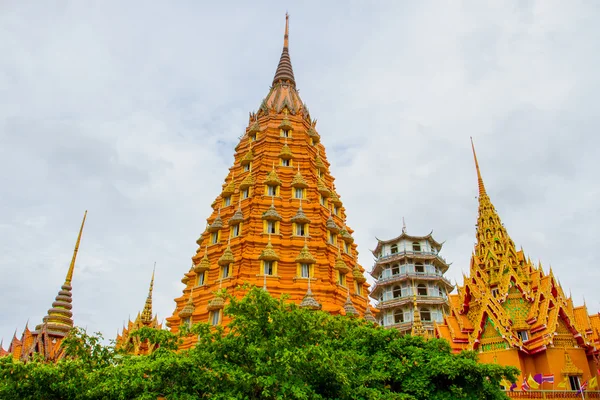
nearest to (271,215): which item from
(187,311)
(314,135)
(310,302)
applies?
(310,302)

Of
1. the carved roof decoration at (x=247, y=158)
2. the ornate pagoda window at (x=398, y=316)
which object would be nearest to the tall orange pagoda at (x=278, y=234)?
the carved roof decoration at (x=247, y=158)

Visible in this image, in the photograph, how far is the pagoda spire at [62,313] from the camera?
2773cm

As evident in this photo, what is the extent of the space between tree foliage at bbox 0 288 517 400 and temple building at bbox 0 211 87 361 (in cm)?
1287

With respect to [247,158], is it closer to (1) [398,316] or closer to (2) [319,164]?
(2) [319,164]

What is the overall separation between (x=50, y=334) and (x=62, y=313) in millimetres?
1743

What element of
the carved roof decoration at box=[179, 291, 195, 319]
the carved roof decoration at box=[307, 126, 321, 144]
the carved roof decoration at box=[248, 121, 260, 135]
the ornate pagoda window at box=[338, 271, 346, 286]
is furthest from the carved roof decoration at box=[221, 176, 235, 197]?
the ornate pagoda window at box=[338, 271, 346, 286]

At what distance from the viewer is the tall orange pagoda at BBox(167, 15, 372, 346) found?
26.5 metres

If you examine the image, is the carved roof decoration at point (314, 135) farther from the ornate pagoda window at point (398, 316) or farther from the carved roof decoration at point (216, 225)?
the ornate pagoda window at point (398, 316)

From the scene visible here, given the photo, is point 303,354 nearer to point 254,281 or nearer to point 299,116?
point 254,281

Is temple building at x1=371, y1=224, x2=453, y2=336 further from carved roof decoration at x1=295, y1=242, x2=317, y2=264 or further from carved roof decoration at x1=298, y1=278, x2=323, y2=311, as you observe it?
carved roof decoration at x1=298, y1=278, x2=323, y2=311

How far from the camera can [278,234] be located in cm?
2870

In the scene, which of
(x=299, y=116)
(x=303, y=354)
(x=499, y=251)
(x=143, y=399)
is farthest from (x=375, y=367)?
(x=299, y=116)

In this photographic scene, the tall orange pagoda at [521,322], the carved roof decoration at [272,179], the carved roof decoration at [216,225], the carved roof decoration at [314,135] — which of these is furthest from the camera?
the carved roof decoration at [314,135]

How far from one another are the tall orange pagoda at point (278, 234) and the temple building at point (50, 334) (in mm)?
6342
